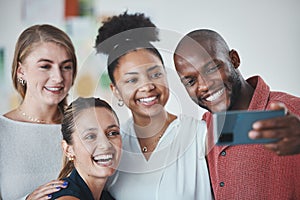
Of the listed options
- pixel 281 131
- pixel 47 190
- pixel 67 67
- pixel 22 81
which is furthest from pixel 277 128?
pixel 22 81

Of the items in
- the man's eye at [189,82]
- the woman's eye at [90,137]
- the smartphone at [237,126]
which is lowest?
the woman's eye at [90,137]

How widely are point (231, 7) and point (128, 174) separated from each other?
0.60m

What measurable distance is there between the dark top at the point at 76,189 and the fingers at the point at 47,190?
0.01m

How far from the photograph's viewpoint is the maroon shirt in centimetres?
107

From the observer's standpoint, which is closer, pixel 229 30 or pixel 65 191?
pixel 65 191

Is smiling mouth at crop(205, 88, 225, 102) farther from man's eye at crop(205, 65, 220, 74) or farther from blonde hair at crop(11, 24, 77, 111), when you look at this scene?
blonde hair at crop(11, 24, 77, 111)

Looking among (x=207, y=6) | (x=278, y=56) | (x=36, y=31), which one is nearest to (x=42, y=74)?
(x=36, y=31)

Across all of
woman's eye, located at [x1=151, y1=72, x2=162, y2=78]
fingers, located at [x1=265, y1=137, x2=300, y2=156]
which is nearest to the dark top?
woman's eye, located at [x1=151, y1=72, x2=162, y2=78]

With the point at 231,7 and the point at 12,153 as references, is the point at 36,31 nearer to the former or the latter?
the point at 12,153

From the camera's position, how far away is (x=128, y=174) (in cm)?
121

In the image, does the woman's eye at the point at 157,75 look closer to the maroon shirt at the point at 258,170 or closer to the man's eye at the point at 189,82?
the man's eye at the point at 189,82

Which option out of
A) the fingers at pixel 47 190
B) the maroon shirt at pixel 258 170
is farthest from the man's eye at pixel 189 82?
the fingers at pixel 47 190

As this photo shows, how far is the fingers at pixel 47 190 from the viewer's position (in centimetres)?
115

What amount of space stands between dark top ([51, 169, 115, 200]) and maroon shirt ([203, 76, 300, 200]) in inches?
12.3
